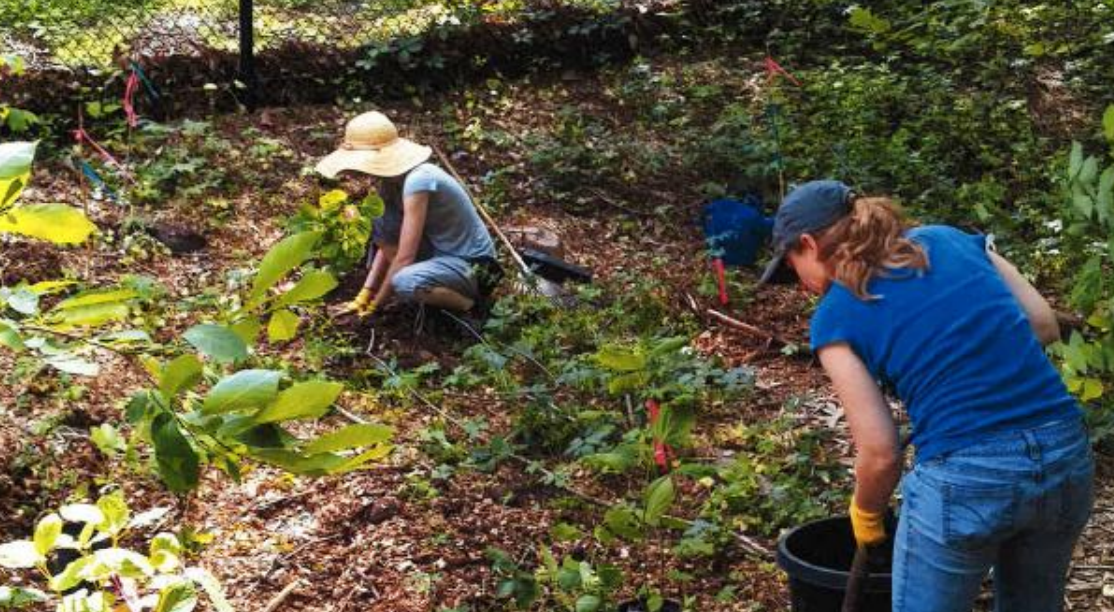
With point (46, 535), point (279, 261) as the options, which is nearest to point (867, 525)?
point (46, 535)

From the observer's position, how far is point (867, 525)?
301 cm

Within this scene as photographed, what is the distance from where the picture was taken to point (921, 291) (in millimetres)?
2793

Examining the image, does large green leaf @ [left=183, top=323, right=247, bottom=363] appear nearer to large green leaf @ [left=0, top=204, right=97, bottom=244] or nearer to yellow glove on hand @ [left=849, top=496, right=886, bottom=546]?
large green leaf @ [left=0, top=204, right=97, bottom=244]

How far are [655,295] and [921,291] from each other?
11.7 feet

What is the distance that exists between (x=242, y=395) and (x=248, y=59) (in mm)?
7576

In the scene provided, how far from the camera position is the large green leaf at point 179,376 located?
3.95 ft

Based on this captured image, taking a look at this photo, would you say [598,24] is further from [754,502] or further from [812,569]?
[812,569]

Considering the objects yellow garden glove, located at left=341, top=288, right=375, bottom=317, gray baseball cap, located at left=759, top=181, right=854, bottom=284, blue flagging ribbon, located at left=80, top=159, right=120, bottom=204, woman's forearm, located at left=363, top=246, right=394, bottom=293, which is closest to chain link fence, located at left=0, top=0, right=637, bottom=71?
blue flagging ribbon, located at left=80, top=159, right=120, bottom=204

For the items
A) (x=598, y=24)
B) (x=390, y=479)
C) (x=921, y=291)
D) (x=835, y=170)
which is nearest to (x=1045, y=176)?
(x=835, y=170)

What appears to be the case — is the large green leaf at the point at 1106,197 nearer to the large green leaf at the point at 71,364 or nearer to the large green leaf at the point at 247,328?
the large green leaf at the point at 247,328

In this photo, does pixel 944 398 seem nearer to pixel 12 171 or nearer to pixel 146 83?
pixel 12 171

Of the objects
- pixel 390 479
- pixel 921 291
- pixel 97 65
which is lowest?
pixel 390 479

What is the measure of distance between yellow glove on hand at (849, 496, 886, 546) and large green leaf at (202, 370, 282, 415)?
208 centimetres

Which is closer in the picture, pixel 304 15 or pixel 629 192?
pixel 629 192
